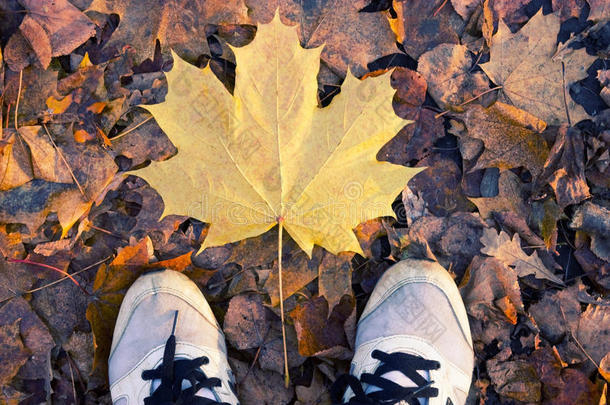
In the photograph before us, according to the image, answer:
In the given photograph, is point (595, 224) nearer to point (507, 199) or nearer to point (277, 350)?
point (507, 199)

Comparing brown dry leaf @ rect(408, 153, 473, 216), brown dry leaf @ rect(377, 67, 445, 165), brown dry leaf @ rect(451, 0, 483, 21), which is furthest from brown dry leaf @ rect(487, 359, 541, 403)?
brown dry leaf @ rect(451, 0, 483, 21)

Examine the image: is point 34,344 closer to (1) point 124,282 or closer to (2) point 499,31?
(1) point 124,282

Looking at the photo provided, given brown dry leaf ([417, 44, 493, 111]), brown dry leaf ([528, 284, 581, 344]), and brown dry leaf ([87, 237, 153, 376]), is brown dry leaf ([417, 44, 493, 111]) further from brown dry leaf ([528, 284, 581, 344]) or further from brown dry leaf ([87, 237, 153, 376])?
A: brown dry leaf ([87, 237, 153, 376])

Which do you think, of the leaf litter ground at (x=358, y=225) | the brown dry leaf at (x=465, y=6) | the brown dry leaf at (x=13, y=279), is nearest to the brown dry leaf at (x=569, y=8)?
the leaf litter ground at (x=358, y=225)

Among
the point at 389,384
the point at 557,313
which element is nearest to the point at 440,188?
the point at 557,313

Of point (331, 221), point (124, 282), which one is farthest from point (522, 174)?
point (124, 282)

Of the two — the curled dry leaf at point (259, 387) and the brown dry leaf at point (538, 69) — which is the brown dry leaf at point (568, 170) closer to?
the brown dry leaf at point (538, 69)
